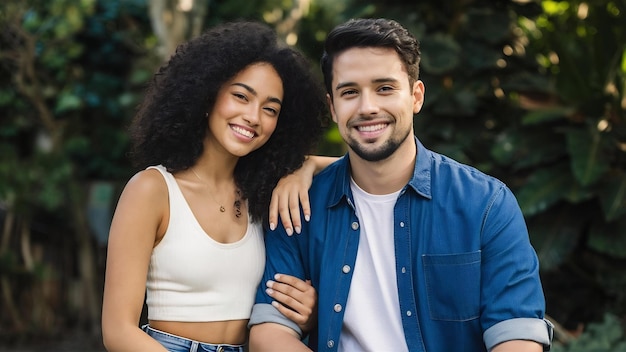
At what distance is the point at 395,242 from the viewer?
271 centimetres

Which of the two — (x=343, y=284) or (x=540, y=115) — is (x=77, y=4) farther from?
(x=343, y=284)

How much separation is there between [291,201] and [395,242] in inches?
15.0

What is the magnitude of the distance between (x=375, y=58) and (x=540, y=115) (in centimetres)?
233

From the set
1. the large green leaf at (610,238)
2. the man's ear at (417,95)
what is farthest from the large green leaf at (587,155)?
the man's ear at (417,95)

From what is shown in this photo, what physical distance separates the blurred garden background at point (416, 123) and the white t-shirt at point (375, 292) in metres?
2.01

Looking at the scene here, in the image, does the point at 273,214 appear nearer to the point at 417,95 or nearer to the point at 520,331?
the point at 417,95

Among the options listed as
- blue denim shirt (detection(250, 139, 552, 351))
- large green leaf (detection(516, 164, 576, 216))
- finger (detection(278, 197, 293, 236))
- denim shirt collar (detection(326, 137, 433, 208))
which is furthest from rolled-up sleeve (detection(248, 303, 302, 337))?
large green leaf (detection(516, 164, 576, 216))

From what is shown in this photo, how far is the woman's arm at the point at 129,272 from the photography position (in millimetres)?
2543

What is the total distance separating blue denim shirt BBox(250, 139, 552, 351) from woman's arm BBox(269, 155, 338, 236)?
57 millimetres

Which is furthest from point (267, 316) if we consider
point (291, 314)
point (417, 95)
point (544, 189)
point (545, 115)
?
point (545, 115)

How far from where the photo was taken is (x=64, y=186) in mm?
6691

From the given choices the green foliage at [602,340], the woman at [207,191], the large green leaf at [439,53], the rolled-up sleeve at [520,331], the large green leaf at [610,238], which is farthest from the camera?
the large green leaf at [439,53]

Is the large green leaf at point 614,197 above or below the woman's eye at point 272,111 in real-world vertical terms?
below

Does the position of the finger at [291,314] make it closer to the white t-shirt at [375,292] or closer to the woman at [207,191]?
the woman at [207,191]
